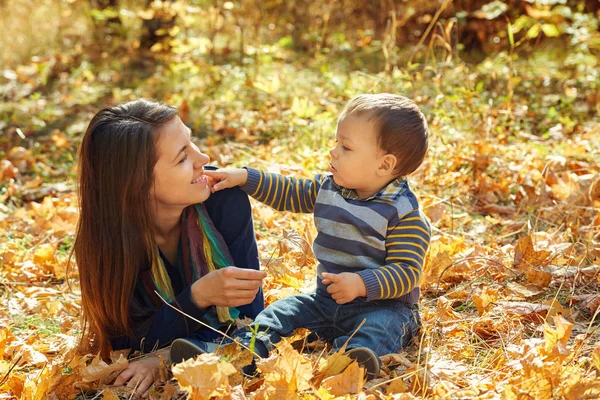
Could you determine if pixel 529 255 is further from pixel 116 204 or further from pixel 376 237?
pixel 116 204

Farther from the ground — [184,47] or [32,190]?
[184,47]

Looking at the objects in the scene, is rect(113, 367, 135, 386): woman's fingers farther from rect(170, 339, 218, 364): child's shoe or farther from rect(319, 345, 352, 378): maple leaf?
rect(319, 345, 352, 378): maple leaf

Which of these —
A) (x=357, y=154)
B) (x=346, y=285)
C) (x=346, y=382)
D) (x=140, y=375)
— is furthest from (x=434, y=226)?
(x=140, y=375)

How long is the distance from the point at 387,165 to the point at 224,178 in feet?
2.04

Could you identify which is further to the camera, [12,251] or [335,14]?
[335,14]

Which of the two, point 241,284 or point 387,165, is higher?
point 387,165

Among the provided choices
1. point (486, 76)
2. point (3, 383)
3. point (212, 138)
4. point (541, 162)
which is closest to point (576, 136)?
point (541, 162)

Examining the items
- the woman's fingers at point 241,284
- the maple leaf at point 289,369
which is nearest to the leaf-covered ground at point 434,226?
the maple leaf at point 289,369

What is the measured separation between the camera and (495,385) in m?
1.97

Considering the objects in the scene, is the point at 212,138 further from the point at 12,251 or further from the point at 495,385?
the point at 495,385

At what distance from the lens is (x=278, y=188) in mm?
2592

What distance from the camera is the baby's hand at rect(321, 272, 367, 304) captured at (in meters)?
2.16

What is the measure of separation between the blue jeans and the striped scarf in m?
0.21

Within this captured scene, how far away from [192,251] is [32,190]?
8.67 feet
